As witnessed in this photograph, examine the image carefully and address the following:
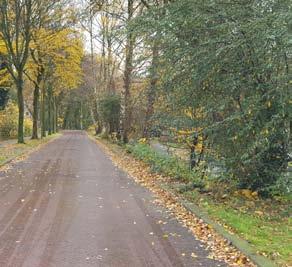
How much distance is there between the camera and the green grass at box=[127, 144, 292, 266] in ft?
22.7

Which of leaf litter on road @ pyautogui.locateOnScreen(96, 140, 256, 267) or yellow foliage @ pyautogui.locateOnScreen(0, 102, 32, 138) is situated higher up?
yellow foliage @ pyautogui.locateOnScreen(0, 102, 32, 138)

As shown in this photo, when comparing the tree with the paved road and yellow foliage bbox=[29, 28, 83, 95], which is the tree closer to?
yellow foliage bbox=[29, 28, 83, 95]

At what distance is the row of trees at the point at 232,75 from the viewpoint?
9.16 meters

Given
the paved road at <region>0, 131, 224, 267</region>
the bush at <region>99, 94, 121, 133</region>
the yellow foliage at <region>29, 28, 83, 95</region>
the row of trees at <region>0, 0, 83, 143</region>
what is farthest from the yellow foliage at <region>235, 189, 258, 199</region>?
the yellow foliage at <region>29, 28, 83, 95</region>

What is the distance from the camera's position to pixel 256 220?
892 centimetres

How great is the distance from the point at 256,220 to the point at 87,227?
10.1 feet

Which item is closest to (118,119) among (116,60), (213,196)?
(116,60)

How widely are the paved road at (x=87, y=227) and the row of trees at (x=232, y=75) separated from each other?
220 centimetres

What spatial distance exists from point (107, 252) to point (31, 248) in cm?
108

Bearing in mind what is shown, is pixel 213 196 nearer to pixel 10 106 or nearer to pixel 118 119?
pixel 118 119

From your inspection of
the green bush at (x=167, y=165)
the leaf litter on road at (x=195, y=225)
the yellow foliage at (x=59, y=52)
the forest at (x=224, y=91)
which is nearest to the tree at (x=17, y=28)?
the yellow foliage at (x=59, y=52)

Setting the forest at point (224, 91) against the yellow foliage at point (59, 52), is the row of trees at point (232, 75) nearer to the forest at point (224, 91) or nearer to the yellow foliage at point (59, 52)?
the forest at point (224, 91)

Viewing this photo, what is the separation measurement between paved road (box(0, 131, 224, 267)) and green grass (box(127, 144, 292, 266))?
0.81 meters

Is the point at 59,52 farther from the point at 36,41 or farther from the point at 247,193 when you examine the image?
the point at 247,193
